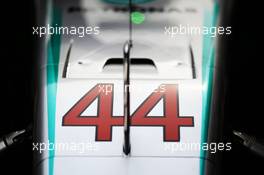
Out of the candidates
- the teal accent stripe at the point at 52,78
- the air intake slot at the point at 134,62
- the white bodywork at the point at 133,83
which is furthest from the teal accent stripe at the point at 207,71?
the teal accent stripe at the point at 52,78

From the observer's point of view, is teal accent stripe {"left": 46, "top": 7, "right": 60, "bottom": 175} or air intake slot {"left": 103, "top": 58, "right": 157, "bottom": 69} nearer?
teal accent stripe {"left": 46, "top": 7, "right": 60, "bottom": 175}

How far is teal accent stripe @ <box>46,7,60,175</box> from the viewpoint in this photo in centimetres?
134

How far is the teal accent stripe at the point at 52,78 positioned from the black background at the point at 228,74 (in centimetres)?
8

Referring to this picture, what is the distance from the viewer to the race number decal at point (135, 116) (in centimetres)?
132

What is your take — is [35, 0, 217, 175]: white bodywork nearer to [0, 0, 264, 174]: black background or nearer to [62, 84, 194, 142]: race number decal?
[62, 84, 194, 142]: race number decal

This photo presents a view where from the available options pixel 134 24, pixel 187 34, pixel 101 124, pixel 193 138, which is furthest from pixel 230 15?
pixel 101 124

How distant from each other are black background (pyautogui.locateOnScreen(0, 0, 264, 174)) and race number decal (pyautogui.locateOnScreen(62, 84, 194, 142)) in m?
0.21

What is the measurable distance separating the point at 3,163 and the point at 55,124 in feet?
1.36

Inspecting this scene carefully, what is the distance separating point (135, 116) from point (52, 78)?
0.27 m

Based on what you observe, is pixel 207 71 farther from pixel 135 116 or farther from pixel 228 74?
pixel 135 116

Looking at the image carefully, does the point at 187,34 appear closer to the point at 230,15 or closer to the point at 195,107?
the point at 230,15

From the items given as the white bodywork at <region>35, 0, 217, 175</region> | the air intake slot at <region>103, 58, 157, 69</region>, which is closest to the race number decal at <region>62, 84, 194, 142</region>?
the white bodywork at <region>35, 0, 217, 175</region>

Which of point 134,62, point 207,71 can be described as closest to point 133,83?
point 134,62

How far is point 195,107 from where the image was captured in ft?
4.44
